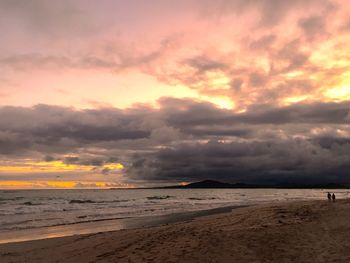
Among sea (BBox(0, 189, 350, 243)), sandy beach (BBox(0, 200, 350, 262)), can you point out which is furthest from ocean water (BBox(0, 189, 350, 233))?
sandy beach (BBox(0, 200, 350, 262))

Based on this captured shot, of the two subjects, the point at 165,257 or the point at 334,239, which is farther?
the point at 334,239

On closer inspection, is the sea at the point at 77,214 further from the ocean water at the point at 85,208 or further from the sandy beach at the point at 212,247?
the sandy beach at the point at 212,247

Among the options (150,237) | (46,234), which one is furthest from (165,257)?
(46,234)

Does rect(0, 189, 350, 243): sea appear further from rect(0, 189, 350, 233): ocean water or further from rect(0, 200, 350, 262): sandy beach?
rect(0, 200, 350, 262): sandy beach

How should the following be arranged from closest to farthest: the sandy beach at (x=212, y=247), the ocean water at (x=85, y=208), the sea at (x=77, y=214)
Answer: the sandy beach at (x=212, y=247)
the sea at (x=77, y=214)
the ocean water at (x=85, y=208)

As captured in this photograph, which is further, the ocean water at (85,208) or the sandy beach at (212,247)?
the ocean water at (85,208)

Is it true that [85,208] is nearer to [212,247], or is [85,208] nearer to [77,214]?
[77,214]

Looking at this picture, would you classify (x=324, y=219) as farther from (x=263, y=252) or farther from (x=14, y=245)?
(x=14, y=245)

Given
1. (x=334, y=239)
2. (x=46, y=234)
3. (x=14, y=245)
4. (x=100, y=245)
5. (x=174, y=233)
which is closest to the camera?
(x=334, y=239)

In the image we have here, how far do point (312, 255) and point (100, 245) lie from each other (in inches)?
375

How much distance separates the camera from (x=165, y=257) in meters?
12.3

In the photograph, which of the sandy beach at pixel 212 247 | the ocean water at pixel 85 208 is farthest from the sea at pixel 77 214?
the sandy beach at pixel 212 247

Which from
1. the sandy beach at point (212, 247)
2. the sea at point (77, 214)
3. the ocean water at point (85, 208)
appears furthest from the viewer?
the ocean water at point (85, 208)

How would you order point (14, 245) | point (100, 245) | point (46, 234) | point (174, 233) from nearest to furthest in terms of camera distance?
point (100, 245) < point (174, 233) < point (14, 245) < point (46, 234)
